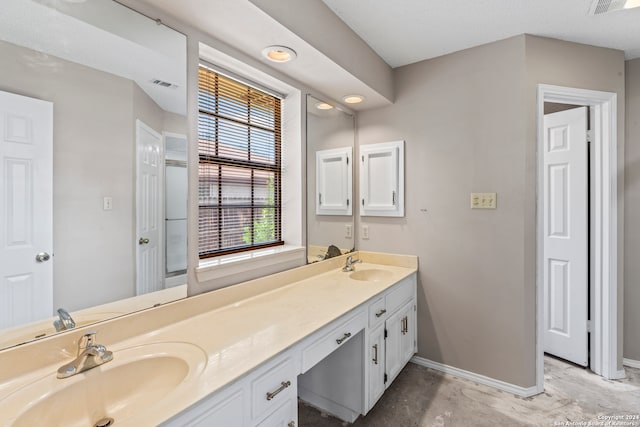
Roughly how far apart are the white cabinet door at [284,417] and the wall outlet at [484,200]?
176 centimetres

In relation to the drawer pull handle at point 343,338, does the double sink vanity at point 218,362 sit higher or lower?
higher

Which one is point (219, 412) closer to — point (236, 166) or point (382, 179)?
point (236, 166)

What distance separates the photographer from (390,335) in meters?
1.96

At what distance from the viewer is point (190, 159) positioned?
1.40 meters

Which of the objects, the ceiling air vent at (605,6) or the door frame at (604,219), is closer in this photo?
the ceiling air vent at (605,6)

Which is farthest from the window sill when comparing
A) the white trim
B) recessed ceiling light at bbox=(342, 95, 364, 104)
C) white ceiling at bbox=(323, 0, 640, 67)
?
the white trim

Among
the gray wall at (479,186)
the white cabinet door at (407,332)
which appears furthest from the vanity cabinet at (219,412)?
the gray wall at (479,186)

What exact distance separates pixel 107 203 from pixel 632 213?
11.2 feet

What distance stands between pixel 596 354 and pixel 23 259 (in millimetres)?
3412

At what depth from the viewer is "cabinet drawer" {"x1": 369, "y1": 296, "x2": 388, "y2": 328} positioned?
1.74m

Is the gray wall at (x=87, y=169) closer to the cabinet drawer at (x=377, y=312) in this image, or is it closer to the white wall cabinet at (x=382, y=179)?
the cabinet drawer at (x=377, y=312)

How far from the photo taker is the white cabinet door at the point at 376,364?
1.72 metres

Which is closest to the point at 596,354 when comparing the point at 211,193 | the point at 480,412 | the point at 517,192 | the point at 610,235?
the point at 610,235

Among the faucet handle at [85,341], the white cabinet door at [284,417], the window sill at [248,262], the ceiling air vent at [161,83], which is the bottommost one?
the white cabinet door at [284,417]
